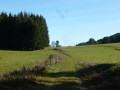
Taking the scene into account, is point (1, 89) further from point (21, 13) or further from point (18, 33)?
point (21, 13)

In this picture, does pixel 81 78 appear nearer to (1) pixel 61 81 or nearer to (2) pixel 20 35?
(1) pixel 61 81

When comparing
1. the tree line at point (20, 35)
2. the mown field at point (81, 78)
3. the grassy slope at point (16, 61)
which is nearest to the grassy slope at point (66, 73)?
the mown field at point (81, 78)

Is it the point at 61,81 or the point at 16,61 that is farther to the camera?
the point at 16,61

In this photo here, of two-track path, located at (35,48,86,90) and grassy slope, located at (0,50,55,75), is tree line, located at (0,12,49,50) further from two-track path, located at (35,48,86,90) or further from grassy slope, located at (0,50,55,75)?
two-track path, located at (35,48,86,90)

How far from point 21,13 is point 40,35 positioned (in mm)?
19598

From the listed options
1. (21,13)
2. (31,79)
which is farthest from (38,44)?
(31,79)

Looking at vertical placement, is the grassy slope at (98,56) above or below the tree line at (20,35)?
below

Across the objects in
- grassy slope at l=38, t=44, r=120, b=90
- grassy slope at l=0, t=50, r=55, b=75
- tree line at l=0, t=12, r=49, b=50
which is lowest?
grassy slope at l=38, t=44, r=120, b=90

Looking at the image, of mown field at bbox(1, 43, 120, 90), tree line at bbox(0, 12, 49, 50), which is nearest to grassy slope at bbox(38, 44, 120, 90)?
mown field at bbox(1, 43, 120, 90)

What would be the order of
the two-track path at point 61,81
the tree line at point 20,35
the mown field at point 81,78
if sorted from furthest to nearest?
1. the tree line at point 20,35
2. the two-track path at point 61,81
3. the mown field at point 81,78

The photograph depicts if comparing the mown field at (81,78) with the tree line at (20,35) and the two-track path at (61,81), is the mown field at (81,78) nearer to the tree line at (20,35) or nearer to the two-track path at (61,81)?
the two-track path at (61,81)

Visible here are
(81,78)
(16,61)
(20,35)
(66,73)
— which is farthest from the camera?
(20,35)

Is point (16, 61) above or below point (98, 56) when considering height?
above

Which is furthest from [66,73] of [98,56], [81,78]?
[98,56]
